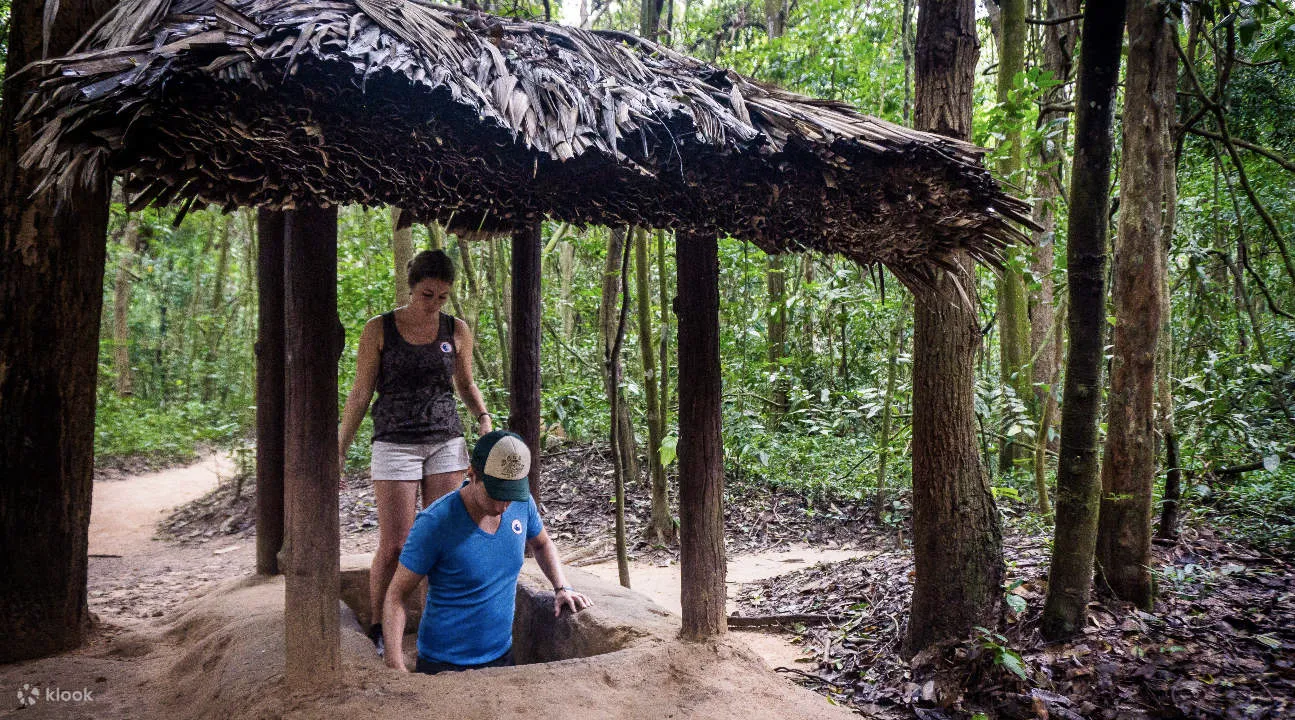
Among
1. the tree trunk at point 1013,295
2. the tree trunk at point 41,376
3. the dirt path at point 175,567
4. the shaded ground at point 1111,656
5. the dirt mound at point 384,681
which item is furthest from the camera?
the tree trunk at point 1013,295

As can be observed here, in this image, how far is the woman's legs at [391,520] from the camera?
366 centimetres

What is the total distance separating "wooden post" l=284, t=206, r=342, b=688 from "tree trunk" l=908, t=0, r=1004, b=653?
288cm

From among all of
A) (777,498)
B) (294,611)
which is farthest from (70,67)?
(777,498)

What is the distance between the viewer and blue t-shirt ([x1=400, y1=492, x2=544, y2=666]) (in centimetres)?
293

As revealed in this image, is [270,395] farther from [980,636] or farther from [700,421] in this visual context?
[980,636]

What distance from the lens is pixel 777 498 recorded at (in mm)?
7953

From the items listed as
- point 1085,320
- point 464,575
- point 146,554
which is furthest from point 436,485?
point 146,554

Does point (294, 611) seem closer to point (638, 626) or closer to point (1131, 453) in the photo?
point (638, 626)

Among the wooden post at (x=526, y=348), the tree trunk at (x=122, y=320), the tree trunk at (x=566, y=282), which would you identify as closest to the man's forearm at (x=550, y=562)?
the wooden post at (x=526, y=348)

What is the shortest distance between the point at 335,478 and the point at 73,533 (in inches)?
72.5

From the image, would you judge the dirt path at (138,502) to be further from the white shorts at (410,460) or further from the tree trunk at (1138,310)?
the tree trunk at (1138,310)

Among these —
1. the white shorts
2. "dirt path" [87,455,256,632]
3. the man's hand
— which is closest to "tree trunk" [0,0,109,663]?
"dirt path" [87,455,256,632]

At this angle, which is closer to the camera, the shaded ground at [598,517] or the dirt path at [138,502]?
the shaded ground at [598,517]

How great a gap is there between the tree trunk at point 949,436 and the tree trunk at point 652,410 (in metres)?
2.86
